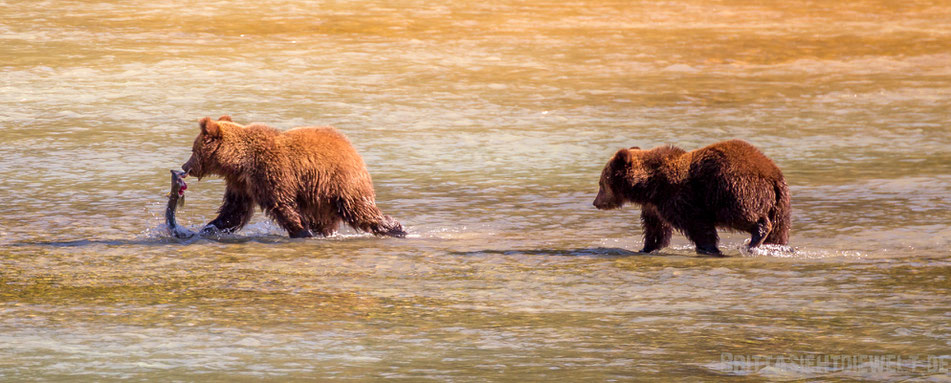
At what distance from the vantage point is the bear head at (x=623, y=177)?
841cm

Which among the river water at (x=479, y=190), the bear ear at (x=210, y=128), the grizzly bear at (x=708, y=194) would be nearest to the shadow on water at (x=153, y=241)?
the river water at (x=479, y=190)

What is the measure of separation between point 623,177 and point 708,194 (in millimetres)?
611

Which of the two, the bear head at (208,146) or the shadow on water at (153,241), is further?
the bear head at (208,146)

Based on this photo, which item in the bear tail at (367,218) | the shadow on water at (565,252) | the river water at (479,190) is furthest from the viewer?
the bear tail at (367,218)

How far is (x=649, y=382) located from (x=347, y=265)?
2.85 meters

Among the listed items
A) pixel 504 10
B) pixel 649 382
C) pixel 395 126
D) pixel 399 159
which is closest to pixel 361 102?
pixel 395 126

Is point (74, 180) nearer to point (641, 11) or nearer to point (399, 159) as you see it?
point (399, 159)

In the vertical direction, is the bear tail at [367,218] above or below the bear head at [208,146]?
below

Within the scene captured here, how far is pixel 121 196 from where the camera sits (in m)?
10.1

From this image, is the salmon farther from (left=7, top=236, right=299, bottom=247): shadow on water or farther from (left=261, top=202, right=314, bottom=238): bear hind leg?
(left=261, top=202, right=314, bottom=238): bear hind leg

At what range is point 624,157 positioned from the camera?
8.42 metres

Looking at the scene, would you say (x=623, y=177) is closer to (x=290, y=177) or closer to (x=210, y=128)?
(x=290, y=177)

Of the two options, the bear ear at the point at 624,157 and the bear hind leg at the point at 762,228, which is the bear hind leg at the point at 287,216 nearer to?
the bear ear at the point at 624,157

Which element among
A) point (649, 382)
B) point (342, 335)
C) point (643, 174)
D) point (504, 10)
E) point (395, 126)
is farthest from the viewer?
point (504, 10)
